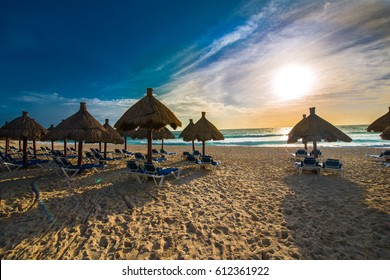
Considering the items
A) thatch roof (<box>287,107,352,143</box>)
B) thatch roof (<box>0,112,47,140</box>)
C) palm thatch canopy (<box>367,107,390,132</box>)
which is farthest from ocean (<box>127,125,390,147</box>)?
palm thatch canopy (<box>367,107,390,132</box>)

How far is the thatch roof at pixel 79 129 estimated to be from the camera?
782 cm

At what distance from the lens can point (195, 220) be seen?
4199mm

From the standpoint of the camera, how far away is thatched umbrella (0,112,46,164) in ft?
30.6

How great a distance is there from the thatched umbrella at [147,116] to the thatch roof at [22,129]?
17.8 feet

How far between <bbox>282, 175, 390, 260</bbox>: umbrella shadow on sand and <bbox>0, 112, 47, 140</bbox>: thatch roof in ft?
38.1

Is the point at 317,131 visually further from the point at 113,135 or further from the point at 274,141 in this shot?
the point at 274,141

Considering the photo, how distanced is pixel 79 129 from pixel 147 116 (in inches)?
121

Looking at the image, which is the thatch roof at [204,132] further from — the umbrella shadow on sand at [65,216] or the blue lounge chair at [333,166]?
the blue lounge chair at [333,166]

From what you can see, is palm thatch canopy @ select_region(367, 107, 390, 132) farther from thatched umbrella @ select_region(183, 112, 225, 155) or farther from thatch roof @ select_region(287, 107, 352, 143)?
thatched umbrella @ select_region(183, 112, 225, 155)

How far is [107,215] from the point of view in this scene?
439 cm
